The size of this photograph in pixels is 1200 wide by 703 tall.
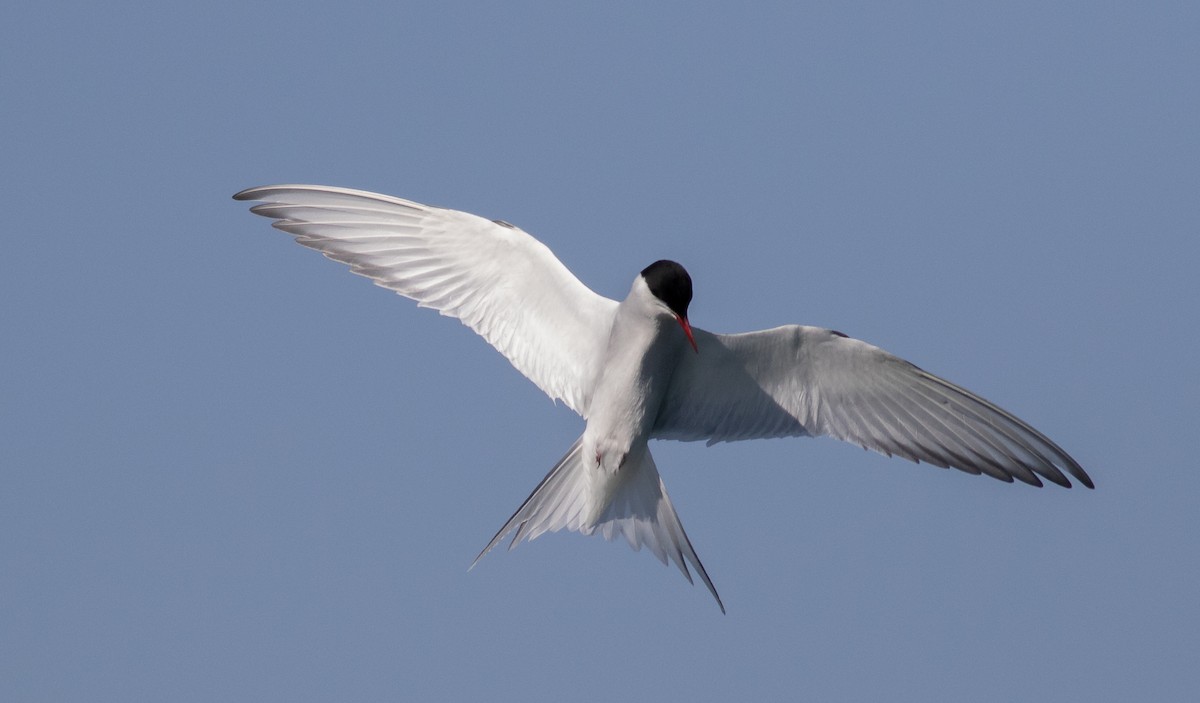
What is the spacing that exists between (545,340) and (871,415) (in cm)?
202

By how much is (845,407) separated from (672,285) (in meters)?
1.55

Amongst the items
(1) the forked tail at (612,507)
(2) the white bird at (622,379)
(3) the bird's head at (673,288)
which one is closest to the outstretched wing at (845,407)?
(2) the white bird at (622,379)

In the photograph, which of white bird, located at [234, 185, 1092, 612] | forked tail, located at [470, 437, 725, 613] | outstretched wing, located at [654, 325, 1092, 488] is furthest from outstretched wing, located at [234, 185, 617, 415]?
outstretched wing, located at [654, 325, 1092, 488]

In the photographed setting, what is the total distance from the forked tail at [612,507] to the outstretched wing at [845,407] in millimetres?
382

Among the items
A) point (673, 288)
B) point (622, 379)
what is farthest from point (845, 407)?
point (673, 288)

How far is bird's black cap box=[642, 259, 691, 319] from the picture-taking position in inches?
216

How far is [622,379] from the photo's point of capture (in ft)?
19.5

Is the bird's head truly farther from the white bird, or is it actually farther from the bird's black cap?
the white bird

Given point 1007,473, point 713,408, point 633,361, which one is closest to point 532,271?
point 633,361

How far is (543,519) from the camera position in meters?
6.11

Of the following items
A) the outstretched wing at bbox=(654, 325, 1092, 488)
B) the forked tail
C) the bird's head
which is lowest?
the forked tail

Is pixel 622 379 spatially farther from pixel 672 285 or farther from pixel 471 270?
pixel 471 270

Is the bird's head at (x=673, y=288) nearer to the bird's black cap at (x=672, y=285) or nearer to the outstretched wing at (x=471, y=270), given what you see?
the bird's black cap at (x=672, y=285)

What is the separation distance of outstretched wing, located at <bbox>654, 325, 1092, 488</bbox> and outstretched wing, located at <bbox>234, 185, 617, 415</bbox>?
0.65m
